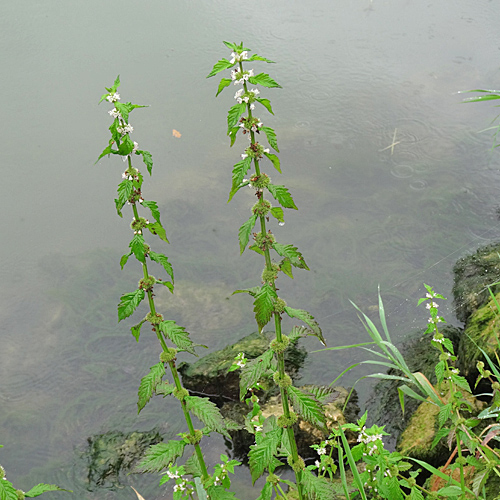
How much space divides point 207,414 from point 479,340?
4.56 feet

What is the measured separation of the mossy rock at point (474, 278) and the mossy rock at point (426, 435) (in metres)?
0.67

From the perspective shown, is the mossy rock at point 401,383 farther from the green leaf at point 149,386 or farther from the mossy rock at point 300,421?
the green leaf at point 149,386

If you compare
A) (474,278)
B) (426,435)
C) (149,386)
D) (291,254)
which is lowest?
(426,435)

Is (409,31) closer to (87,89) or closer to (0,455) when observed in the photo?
(87,89)

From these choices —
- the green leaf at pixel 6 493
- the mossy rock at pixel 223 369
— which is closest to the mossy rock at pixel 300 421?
the mossy rock at pixel 223 369

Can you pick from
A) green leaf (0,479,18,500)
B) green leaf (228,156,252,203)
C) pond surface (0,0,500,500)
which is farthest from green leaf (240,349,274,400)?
pond surface (0,0,500,500)

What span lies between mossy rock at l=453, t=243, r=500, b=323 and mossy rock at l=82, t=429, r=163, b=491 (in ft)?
5.78

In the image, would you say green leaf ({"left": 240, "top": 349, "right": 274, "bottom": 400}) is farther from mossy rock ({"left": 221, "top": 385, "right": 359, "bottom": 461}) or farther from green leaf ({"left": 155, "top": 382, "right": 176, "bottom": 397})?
mossy rock ({"left": 221, "top": 385, "right": 359, "bottom": 461})

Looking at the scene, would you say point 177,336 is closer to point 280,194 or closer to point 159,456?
point 159,456

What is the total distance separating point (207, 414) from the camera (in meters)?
1.54

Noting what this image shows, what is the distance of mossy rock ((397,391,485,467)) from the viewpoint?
7.22ft

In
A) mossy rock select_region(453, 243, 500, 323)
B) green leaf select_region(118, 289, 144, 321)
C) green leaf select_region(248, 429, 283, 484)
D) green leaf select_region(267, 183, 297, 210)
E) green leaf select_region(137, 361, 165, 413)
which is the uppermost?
green leaf select_region(267, 183, 297, 210)

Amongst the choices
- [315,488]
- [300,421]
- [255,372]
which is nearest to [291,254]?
[255,372]

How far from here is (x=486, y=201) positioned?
364cm
